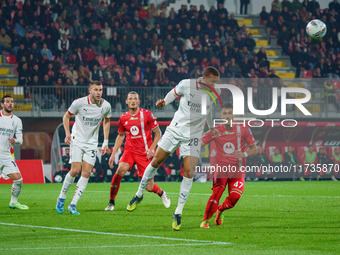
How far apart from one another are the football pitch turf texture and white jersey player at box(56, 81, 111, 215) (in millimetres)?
517

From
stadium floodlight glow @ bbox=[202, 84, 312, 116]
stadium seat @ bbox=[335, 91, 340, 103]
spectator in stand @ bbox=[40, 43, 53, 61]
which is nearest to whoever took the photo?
spectator in stand @ bbox=[40, 43, 53, 61]

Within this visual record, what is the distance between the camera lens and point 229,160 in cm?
1038

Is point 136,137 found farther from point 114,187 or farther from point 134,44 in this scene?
point 134,44

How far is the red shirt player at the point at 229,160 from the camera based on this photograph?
10258mm

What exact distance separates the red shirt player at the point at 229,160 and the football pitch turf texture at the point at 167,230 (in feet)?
1.41

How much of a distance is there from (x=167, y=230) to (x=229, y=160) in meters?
1.52

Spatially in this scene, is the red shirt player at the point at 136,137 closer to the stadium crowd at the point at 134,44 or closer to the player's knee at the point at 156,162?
the player's knee at the point at 156,162

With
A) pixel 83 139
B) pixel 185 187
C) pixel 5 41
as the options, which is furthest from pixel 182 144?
pixel 5 41

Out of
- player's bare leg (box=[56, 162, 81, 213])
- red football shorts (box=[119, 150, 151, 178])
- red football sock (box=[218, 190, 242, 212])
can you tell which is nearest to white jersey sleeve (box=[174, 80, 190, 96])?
red football sock (box=[218, 190, 242, 212])

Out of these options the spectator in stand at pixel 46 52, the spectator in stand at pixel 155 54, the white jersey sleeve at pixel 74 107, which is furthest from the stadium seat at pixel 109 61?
the white jersey sleeve at pixel 74 107

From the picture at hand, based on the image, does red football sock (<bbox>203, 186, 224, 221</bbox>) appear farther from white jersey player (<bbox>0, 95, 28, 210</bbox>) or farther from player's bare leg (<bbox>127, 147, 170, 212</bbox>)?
white jersey player (<bbox>0, 95, 28, 210</bbox>)

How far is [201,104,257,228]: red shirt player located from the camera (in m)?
10.3

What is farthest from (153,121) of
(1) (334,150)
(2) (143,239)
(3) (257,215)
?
(1) (334,150)

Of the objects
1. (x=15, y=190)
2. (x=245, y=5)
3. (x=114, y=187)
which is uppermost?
(x=245, y=5)
